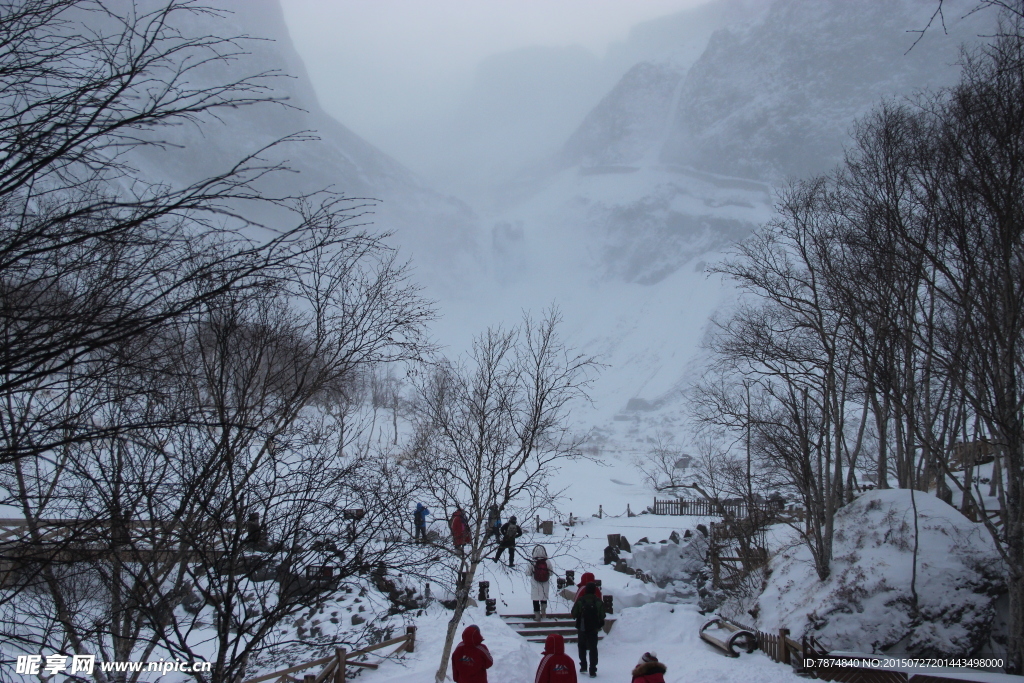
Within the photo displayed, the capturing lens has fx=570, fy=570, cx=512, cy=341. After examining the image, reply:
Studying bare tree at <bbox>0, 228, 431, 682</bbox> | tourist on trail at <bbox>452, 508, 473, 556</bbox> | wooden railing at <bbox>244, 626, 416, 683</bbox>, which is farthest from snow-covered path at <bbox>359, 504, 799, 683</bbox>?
bare tree at <bbox>0, 228, 431, 682</bbox>

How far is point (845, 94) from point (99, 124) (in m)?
163

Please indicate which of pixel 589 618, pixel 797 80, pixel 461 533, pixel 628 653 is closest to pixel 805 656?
pixel 589 618

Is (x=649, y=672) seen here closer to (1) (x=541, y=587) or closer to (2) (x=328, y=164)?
(1) (x=541, y=587)

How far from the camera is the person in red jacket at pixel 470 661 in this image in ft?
22.2

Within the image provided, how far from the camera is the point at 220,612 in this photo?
3572 millimetres

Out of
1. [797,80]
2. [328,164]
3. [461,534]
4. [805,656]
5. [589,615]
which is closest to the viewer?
[461,534]

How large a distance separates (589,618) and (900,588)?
5.12 meters

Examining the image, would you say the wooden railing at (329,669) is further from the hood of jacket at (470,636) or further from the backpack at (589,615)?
the backpack at (589,615)

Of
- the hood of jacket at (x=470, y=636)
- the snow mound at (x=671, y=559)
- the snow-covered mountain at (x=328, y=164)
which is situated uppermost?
the snow-covered mountain at (x=328, y=164)

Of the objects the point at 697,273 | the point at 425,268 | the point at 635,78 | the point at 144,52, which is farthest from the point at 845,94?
the point at 144,52

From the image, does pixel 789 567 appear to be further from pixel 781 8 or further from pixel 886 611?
pixel 781 8

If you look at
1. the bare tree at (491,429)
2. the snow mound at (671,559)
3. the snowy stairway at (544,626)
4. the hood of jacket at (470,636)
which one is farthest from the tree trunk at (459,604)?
the snow mound at (671,559)

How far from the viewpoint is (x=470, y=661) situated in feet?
22.3

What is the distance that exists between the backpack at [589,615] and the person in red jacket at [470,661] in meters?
2.65
